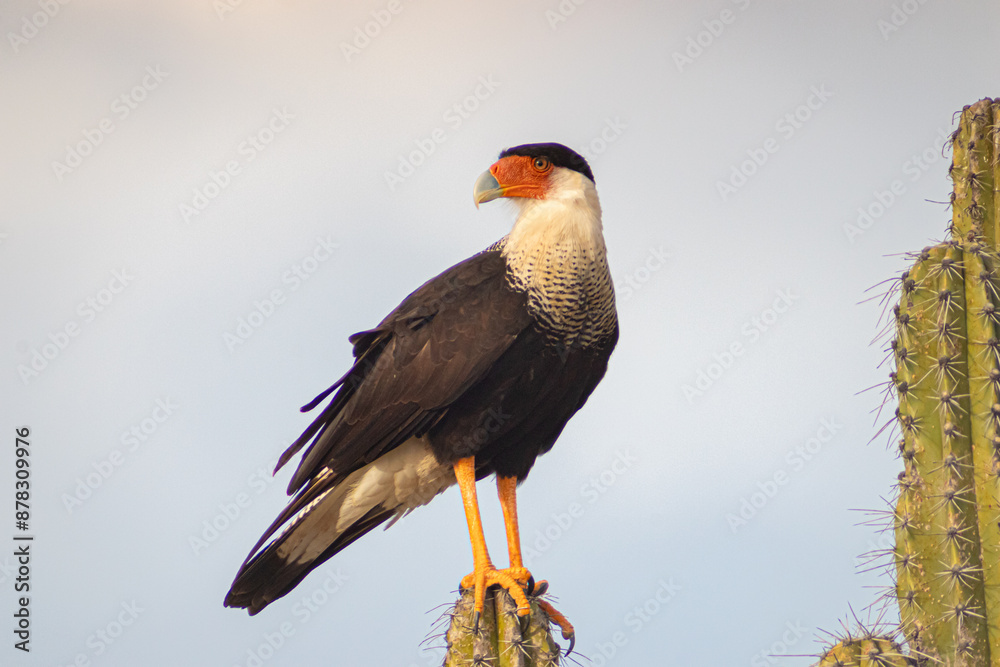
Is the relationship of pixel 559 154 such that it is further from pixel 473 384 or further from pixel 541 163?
pixel 473 384

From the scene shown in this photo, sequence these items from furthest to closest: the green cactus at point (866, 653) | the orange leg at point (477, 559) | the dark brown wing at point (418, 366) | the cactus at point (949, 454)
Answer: the dark brown wing at point (418, 366) → the orange leg at point (477, 559) → the cactus at point (949, 454) → the green cactus at point (866, 653)

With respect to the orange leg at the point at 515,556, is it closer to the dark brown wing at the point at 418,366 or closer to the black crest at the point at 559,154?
the dark brown wing at the point at 418,366

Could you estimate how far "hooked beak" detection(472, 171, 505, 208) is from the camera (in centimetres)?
A: 464

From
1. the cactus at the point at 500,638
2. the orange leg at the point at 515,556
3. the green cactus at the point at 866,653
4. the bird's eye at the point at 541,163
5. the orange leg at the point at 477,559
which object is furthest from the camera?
the bird's eye at the point at 541,163

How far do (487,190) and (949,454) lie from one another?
7.75 feet

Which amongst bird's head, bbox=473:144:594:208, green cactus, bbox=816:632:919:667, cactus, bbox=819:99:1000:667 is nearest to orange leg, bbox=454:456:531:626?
green cactus, bbox=816:632:919:667

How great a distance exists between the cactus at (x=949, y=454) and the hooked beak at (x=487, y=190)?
1976 mm

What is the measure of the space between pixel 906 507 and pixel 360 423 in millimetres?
2262

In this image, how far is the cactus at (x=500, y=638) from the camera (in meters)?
3.47

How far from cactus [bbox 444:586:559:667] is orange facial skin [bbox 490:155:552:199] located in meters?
1.89

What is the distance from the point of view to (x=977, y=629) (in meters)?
3.07

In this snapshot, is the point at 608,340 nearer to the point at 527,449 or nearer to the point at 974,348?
the point at 527,449

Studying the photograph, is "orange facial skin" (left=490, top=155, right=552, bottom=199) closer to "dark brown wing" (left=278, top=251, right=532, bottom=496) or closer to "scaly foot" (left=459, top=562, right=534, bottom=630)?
"dark brown wing" (left=278, top=251, right=532, bottom=496)

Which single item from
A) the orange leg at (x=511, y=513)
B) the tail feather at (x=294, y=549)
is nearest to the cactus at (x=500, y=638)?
the orange leg at (x=511, y=513)
